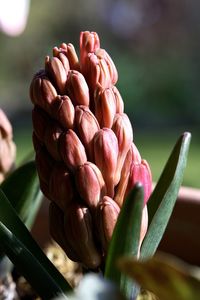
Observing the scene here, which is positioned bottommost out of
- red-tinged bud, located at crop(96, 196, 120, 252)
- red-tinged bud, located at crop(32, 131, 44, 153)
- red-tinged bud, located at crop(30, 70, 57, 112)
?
red-tinged bud, located at crop(96, 196, 120, 252)

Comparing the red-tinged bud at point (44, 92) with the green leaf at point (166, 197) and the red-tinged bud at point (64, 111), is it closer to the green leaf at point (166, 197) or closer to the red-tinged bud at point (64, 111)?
the red-tinged bud at point (64, 111)

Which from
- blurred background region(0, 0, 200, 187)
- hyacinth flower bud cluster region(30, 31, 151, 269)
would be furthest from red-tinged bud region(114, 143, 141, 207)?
blurred background region(0, 0, 200, 187)

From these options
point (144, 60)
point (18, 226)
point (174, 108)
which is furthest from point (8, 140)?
point (144, 60)

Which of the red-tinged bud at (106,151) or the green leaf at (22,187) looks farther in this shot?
the green leaf at (22,187)

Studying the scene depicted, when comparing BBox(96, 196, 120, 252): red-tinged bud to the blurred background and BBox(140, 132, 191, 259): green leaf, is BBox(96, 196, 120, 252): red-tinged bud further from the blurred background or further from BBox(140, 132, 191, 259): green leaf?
the blurred background

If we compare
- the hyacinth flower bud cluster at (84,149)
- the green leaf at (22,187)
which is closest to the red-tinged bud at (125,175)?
the hyacinth flower bud cluster at (84,149)

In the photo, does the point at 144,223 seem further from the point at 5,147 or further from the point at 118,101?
the point at 5,147

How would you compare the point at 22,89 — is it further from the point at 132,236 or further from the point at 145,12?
the point at 132,236
